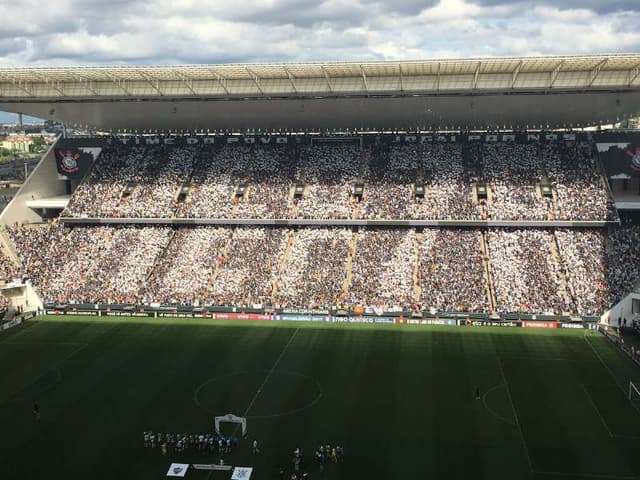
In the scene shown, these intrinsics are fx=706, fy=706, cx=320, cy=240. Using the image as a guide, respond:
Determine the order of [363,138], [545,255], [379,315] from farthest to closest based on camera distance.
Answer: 1. [363,138]
2. [545,255]
3. [379,315]

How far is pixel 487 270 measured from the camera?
59.2 metres

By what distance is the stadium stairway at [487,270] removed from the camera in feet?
185

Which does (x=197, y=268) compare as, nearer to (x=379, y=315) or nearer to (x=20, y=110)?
(x=379, y=315)

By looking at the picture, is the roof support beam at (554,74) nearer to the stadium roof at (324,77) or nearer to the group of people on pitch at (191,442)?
the stadium roof at (324,77)

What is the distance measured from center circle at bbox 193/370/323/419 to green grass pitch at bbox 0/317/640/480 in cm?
13

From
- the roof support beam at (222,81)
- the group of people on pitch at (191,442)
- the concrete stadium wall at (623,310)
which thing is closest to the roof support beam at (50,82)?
the roof support beam at (222,81)

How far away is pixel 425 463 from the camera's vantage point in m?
32.3

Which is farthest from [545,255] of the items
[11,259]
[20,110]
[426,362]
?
[20,110]

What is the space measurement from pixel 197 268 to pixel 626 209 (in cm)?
3917

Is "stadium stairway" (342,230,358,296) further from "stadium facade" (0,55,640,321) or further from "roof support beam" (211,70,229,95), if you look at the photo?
"roof support beam" (211,70,229,95)

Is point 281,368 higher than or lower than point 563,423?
higher

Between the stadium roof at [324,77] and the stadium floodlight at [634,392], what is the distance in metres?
28.2

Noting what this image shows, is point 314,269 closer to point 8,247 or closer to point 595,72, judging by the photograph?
point 595,72

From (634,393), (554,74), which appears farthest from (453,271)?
(634,393)
